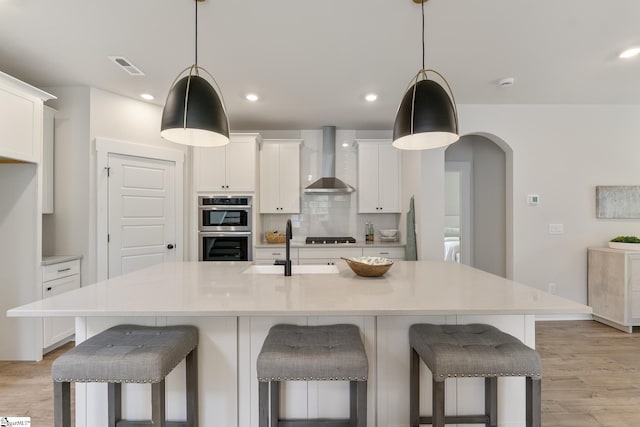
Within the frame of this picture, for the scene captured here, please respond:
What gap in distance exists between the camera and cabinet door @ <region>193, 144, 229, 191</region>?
4.19 m

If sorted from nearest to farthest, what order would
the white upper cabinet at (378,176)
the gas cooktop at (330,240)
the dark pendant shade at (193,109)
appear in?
1. the dark pendant shade at (193,109)
2. the gas cooktop at (330,240)
3. the white upper cabinet at (378,176)

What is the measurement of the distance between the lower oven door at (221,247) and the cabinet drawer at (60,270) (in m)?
1.26

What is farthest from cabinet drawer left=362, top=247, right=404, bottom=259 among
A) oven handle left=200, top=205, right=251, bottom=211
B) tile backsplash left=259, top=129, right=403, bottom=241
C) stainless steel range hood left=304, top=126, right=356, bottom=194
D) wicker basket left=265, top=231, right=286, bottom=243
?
oven handle left=200, top=205, right=251, bottom=211

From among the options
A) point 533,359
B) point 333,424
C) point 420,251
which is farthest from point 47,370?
point 420,251

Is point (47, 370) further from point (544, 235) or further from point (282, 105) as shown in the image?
point (544, 235)

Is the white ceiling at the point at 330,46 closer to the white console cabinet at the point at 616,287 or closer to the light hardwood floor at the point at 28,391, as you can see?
the white console cabinet at the point at 616,287

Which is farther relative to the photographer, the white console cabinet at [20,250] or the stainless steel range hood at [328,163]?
the stainless steel range hood at [328,163]

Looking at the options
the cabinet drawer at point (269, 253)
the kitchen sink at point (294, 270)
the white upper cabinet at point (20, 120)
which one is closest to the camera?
the kitchen sink at point (294, 270)

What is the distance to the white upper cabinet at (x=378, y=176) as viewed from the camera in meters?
4.48

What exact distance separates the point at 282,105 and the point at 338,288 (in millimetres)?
2679

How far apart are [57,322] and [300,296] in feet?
9.35

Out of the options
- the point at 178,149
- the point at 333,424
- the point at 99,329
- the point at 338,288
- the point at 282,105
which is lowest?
the point at 333,424

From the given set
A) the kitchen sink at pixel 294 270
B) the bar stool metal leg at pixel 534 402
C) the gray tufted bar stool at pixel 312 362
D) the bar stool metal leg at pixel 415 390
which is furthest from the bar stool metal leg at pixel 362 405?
the kitchen sink at pixel 294 270

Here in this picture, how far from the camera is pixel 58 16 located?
7.14 feet
